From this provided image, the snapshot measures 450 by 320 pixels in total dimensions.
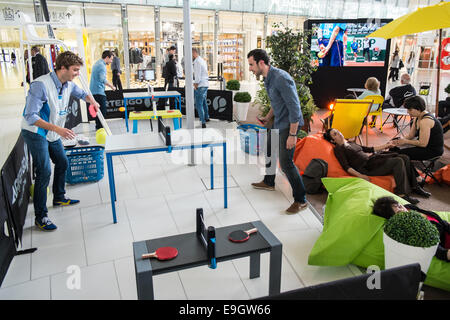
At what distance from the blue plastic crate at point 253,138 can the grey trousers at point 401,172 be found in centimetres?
206

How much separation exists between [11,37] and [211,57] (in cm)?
797

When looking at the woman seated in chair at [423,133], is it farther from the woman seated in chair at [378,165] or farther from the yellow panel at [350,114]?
the yellow panel at [350,114]

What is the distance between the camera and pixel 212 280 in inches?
116

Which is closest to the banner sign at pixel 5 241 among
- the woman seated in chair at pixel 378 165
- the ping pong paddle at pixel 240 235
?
the ping pong paddle at pixel 240 235

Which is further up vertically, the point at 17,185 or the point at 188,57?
the point at 188,57

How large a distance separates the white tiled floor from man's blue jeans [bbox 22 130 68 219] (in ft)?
0.96

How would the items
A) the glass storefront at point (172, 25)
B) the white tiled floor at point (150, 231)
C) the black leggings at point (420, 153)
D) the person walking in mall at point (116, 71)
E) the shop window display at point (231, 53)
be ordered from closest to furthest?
the white tiled floor at point (150, 231), the black leggings at point (420, 153), the person walking in mall at point (116, 71), the glass storefront at point (172, 25), the shop window display at point (231, 53)

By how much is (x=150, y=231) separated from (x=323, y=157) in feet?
7.91

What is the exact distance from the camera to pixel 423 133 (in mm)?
4641

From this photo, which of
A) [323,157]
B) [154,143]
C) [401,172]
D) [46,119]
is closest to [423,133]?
[401,172]

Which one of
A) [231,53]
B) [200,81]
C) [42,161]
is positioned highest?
[231,53]

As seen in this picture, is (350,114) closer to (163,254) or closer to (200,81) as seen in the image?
(200,81)

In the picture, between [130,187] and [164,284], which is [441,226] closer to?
[164,284]

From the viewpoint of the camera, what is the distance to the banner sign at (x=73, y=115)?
7637mm
